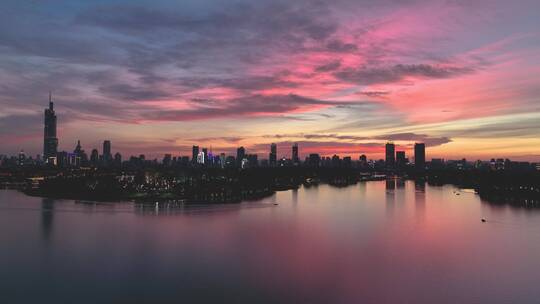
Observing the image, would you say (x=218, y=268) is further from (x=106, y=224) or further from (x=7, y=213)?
(x=7, y=213)

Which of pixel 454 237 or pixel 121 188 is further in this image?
pixel 121 188

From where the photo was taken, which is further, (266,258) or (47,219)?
(47,219)

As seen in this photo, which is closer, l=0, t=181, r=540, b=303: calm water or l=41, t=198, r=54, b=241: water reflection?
l=0, t=181, r=540, b=303: calm water

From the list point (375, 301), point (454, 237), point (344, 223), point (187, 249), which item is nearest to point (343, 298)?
point (375, 301)

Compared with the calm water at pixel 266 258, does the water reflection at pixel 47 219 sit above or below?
above

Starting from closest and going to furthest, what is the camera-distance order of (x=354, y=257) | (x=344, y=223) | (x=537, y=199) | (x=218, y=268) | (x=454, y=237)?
(x=218, y=268)
(x=354, y=257)
(x=454, y=237)
(x=344, y=223)
(x=537, y=199)

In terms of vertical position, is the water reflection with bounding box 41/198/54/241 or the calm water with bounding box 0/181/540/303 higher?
the water reflection with bounding box 41/198/54/241

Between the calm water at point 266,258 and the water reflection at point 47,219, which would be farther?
the water reflection at point 47,219

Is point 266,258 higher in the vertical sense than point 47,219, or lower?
lower
